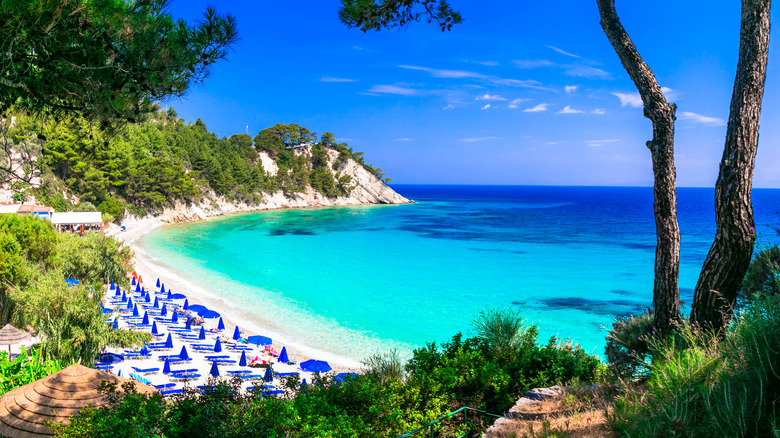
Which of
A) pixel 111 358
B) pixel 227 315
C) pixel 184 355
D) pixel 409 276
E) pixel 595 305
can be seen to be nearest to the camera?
pixel 111 358

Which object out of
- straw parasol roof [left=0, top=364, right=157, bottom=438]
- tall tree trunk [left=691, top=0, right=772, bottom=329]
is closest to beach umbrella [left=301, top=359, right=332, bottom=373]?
straw parasol roof [left=0, top=364, right=157, bottom=438]

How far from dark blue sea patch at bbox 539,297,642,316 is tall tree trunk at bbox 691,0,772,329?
21080mm

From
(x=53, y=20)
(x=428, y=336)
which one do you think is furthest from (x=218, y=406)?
(x=428, y=336)

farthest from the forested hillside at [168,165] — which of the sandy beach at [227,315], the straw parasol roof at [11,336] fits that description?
the sandy beach at [227,315]

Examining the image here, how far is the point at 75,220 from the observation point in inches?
1465

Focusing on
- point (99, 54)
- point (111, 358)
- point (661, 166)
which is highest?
point (99, 54)

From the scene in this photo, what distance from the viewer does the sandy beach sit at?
1650 cm

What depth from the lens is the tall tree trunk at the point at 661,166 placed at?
531cm

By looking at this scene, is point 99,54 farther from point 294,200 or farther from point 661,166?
point 294,200

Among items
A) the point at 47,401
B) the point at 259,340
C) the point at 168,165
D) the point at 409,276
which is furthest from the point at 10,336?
the point at 168,165

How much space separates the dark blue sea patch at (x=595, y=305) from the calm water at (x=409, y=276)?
0.06 metres

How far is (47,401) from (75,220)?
38.5 metres

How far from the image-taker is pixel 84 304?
38.6 ft

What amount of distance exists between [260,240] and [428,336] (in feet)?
107
